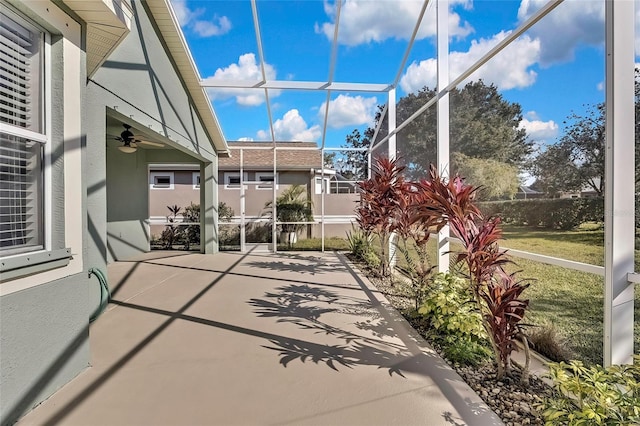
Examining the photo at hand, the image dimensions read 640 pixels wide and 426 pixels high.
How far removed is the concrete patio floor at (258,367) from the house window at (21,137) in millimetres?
1188

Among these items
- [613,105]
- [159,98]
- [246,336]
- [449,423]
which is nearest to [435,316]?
[449,423]

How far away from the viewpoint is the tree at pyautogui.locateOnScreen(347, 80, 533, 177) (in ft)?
10.7

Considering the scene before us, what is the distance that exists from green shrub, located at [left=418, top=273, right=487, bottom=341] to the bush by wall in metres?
0.88

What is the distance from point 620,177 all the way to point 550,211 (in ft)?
2.70

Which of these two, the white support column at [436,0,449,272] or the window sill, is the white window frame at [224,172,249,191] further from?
the window sill

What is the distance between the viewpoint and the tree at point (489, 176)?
3.28m

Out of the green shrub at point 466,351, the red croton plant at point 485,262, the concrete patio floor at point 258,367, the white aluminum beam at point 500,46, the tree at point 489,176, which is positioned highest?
the white aluminum beam at point 500,46

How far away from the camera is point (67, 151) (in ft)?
7.79

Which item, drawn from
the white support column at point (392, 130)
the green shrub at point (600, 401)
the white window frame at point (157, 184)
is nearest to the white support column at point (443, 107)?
the white support column at point (392, 130)

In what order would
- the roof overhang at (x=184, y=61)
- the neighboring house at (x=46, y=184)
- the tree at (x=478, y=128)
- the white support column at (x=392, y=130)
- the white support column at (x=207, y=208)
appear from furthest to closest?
1. the white support column at (x=207, y=208)
2. the white support column at (x=392, y=130)
3. the roof overhang at (x=184, y=61)
4. the tree at (x=478, y=128)
5. the neighboring house at (x=46, y=184)

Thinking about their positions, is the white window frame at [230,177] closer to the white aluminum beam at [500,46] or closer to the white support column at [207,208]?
the white support column at [207,208]

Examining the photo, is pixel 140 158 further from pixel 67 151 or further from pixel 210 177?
pixel 67 151

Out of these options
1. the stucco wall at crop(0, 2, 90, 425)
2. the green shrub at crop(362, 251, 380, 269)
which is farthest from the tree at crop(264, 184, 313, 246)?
the stucco wall at crop(0, 2, 90, 425)

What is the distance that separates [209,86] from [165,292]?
4327mm
